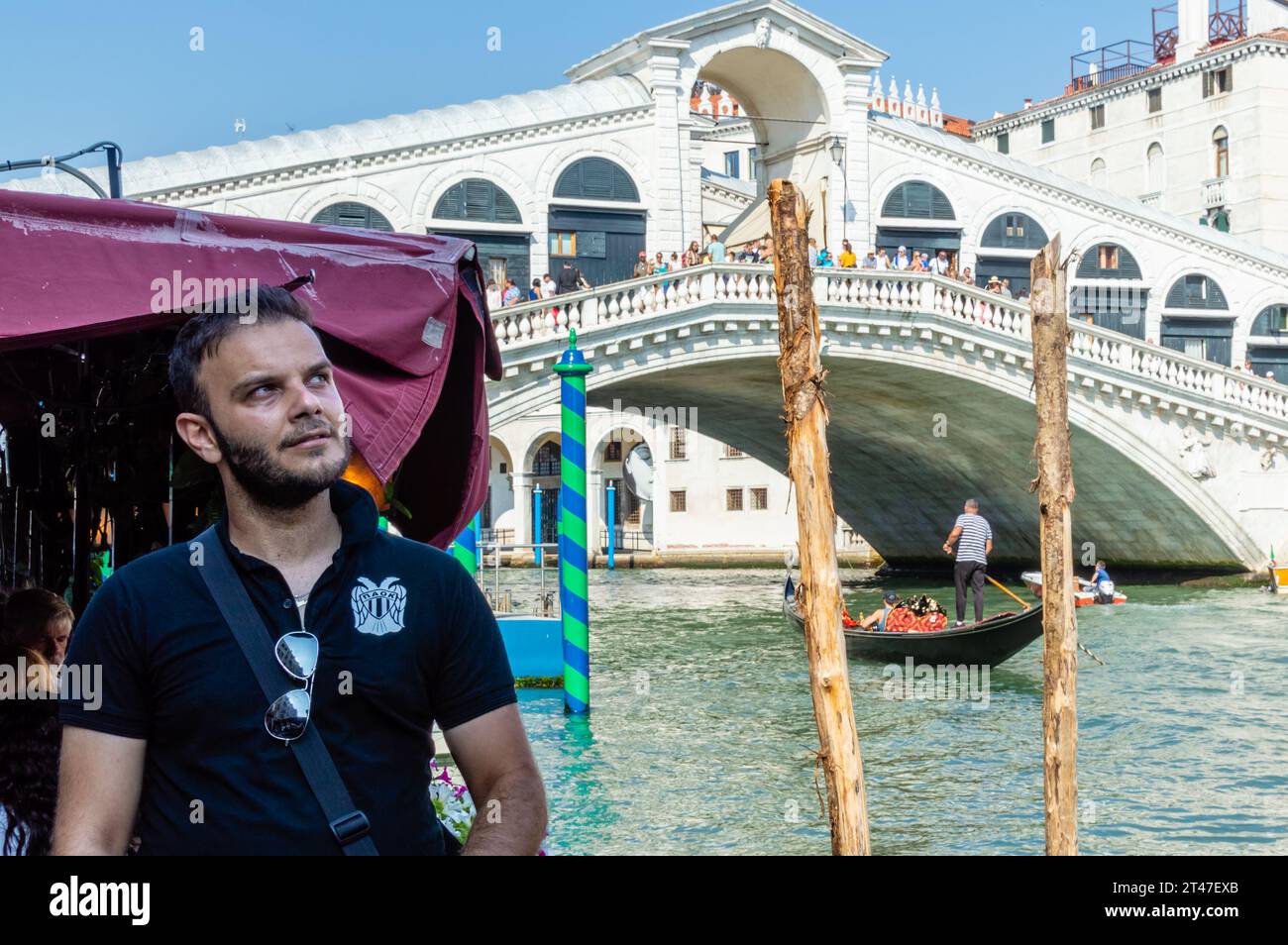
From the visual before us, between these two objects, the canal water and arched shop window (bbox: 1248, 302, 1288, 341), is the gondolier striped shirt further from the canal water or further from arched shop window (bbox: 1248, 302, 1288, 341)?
arched shop window (bbox: 1248, 302, 1288, 341)

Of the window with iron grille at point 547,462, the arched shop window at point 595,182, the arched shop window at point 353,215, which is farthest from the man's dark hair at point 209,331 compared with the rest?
the window with iron grille at point 547,462

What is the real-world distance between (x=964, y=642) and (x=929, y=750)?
322 centimetres

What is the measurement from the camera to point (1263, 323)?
23594mm

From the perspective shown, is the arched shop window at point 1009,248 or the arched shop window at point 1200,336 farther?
the arched shop window at point 1200,336

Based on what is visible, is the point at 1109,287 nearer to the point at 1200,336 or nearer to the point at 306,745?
the point at 1200,336

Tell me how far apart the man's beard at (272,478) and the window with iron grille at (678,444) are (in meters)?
32.3

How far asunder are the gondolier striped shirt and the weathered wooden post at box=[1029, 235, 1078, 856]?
27.0ft

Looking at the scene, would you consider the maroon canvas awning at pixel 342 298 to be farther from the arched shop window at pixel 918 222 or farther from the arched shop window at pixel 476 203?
the arched shop window at pixel 918 222

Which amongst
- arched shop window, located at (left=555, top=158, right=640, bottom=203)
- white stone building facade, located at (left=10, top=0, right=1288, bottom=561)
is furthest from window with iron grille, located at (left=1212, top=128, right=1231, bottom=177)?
arched shop window, located at (left=555, top=158, right=640, bottom=203)

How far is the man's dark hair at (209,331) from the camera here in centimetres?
179

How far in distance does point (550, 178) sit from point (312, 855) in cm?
1883

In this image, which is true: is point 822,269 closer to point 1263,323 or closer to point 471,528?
point 471,528

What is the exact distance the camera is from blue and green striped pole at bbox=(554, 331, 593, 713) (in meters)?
10.1
